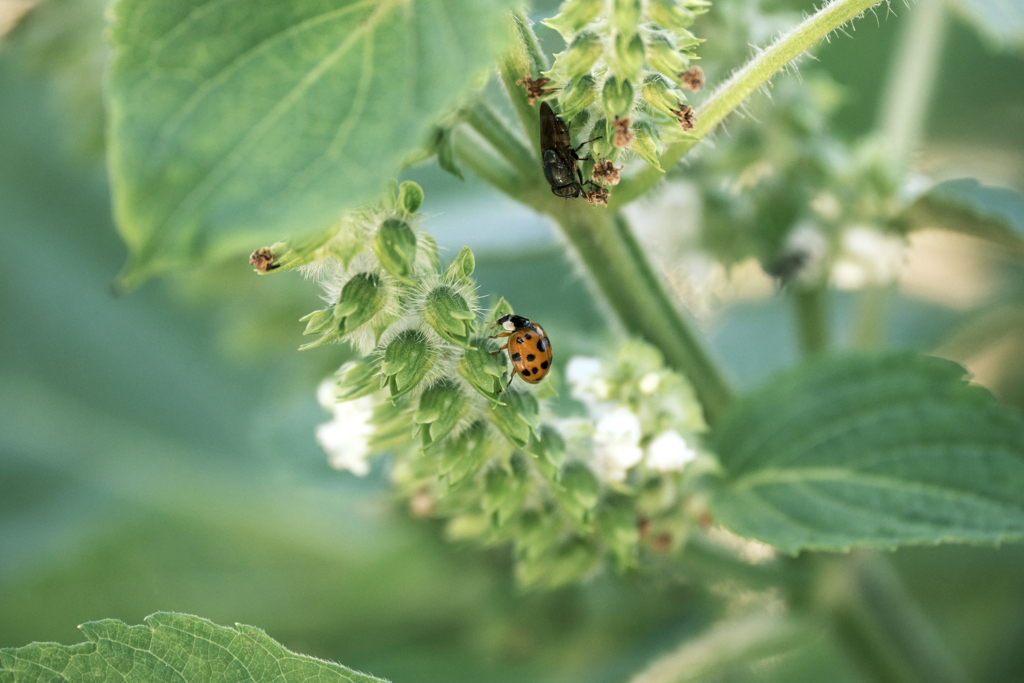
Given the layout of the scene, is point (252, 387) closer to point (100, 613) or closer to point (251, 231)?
point (100, 613)

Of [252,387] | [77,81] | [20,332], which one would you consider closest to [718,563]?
[77,81]

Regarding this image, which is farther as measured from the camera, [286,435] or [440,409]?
[286,435]

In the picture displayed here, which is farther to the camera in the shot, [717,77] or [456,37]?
[717,77]

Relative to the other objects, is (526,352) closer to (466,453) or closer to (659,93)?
(466,453)

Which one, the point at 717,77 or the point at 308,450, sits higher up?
the point at 717,77

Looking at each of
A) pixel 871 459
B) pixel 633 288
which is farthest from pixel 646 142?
pixel 871 459
